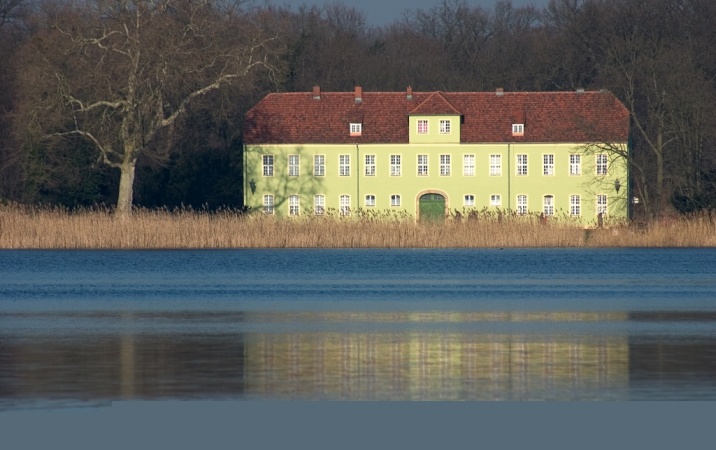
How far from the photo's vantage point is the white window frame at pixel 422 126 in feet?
229

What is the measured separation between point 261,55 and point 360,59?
74.5 feet

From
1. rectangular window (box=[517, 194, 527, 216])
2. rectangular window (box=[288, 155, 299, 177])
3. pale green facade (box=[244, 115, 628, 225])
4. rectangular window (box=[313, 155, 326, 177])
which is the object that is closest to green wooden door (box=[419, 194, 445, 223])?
pale green facade (box=[244, 115, 628, 225])

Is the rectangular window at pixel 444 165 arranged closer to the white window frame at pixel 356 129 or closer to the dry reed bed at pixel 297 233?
the white window frame at pixel 356 129

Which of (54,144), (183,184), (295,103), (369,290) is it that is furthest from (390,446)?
(295,103)

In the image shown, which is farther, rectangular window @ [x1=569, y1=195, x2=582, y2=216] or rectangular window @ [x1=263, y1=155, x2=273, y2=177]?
rectangular window @ [x1=263, y1=155, x2=273, y2=177]

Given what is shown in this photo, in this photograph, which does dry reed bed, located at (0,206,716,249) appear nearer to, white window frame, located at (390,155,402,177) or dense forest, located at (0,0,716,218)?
dense forest, located at (0,0,716,218)

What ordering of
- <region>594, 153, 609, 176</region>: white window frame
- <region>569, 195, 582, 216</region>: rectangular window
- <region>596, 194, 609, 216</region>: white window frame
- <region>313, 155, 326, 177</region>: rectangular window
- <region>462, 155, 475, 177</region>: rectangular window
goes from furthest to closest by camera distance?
<region>313, 155, 326, 177</region>: rectangular window → <region>462, 155, 475, 177</region>: rectangular window → <region>569, 195, 582, 216</region>: rectangular window → <region>594, 153, 609, 176</region>: white window frame → <region>596, 194, 609, 216</region>: white window frame

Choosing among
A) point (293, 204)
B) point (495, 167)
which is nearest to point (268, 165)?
point (293, 204)

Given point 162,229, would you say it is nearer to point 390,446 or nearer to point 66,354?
point 66,354

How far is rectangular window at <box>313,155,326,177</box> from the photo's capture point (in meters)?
70.2

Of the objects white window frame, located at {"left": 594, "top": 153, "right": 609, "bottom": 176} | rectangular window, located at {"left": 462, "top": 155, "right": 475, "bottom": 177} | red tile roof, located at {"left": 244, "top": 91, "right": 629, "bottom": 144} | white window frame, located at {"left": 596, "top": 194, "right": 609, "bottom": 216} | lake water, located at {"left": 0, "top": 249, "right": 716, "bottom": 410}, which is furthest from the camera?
rectangular window, located at {"left": 462, "top": 155, "right": 475, "bottom": 177}

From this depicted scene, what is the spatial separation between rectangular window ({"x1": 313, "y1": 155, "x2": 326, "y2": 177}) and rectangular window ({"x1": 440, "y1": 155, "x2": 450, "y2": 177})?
5711mm

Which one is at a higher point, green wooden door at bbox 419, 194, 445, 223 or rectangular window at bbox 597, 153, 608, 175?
rectangular window at bbox 597, 153, 608, 175

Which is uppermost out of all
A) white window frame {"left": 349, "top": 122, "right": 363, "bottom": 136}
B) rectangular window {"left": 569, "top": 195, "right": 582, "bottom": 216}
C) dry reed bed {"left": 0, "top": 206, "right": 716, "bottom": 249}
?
white window frame {"left": 349, "top": 122, "right": 363, "bottom": 136}
